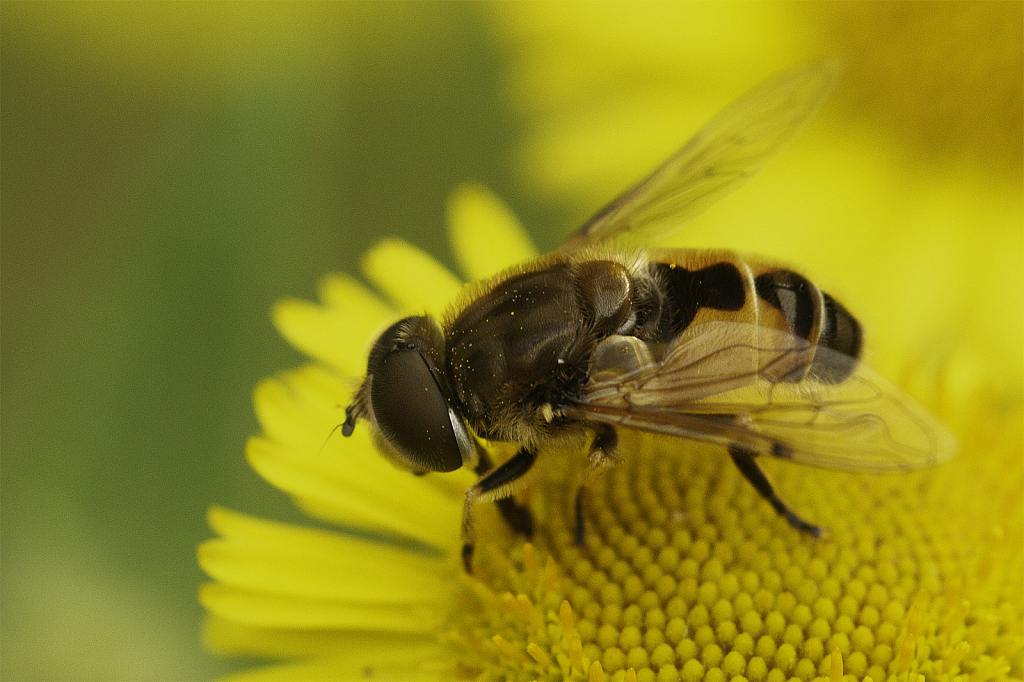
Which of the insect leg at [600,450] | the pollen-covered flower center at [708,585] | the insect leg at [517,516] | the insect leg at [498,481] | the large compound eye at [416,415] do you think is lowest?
the pollen-covered flower center at [708,585]

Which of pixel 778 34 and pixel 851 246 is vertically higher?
pixel 778 34

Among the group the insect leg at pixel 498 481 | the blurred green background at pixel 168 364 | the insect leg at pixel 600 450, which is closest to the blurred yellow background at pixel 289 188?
the blurred green background at pixel 168 364

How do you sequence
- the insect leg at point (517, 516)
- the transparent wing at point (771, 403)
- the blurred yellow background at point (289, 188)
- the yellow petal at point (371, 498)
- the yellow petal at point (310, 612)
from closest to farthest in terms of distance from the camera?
the transparent wing at point (771, 403), the insect leg at point (517, 516), the yellow petal at point (310, 612), the yellow petal at point (371, 498), the blurred yellow background at point (289, 188)

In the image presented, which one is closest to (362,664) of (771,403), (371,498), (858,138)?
(371,498)

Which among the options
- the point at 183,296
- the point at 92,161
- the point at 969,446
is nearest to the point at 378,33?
the point at 92,161

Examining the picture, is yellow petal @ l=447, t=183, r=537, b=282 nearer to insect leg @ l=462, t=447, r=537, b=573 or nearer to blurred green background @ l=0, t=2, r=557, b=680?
blurred green background @ l=0, t=2, r=557, b=680

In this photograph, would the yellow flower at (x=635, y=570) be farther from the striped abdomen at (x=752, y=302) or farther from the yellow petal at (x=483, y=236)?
the yellow petal at (x=483, y=236)

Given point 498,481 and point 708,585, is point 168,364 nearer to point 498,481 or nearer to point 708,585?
point 498,481

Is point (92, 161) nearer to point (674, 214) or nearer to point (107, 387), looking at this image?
point (107, 387)
